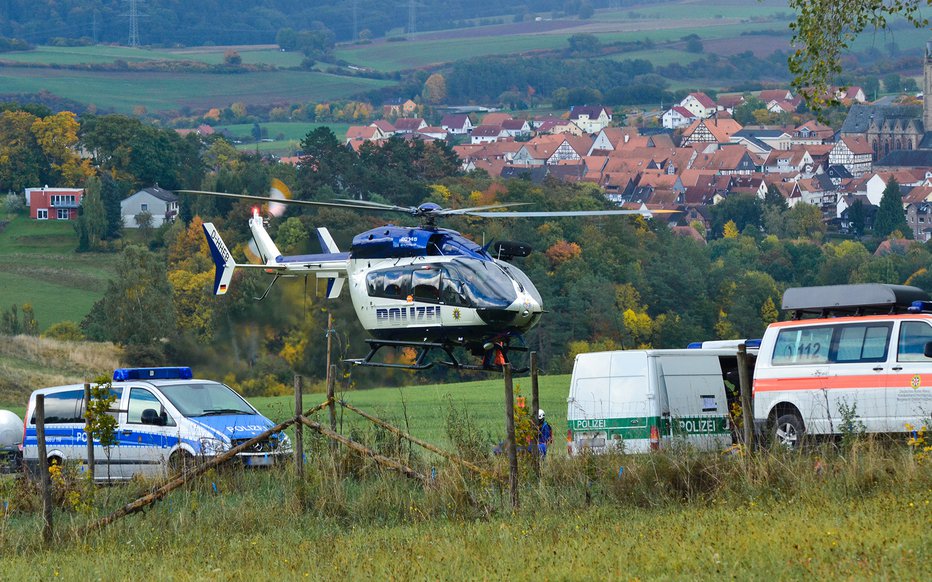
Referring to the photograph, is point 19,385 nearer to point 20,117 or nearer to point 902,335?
point 902,335

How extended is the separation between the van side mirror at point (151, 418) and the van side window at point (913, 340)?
9.19 metres

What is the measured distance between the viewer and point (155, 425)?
18.6m

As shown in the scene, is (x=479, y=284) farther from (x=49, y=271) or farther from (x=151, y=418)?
(x=49, y=271)

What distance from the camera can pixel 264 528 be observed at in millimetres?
14203

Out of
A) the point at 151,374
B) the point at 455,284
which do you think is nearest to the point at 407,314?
the point at 455,284

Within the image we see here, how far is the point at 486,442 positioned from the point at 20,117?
441 ft

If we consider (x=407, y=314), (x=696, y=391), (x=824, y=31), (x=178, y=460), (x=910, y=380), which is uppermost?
(x=824, y=31)

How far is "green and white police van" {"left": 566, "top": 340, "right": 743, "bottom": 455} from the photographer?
17.5 m

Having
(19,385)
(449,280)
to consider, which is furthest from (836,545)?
(19,385)

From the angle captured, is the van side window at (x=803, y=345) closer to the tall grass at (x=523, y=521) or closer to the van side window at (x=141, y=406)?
the tall grass at (x=523, y=521)

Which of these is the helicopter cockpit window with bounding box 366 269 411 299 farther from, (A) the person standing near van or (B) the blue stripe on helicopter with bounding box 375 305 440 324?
(A) the person standing near van

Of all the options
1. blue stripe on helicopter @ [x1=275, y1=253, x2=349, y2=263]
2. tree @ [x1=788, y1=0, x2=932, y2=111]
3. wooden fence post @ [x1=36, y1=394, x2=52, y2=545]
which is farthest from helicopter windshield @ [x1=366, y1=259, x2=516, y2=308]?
wooden fence post @ [x1=36, y1=394, x2=52, y2=545]

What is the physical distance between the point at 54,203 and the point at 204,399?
111199 mm

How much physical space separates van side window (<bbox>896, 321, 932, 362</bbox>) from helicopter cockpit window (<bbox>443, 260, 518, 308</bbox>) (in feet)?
22.8
